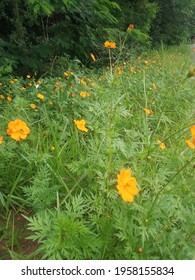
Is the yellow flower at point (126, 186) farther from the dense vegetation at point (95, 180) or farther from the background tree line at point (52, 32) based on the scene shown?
the background tree line at point (52, 32)

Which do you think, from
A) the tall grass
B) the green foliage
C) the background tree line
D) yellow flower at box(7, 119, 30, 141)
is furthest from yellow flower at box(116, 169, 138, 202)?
the green foliage

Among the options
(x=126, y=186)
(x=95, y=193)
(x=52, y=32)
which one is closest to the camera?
(x=126, y=186)

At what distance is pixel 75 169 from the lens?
1.43m

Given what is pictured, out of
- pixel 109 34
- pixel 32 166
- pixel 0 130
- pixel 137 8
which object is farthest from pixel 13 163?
pixel 137 8

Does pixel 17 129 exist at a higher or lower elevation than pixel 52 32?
higher

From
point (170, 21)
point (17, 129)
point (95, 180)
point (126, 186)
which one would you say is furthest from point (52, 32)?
point (170, 21)

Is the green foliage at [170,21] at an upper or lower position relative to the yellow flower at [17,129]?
lower

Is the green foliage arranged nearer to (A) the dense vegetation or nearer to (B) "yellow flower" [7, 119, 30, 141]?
(A) the dense vegetation

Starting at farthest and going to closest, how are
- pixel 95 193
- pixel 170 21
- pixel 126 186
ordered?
1. pixel 170 21
2. pixel 95 193
3. pixel 126 186

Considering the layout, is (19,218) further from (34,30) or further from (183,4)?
(183,4)

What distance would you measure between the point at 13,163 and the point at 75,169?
43 cm

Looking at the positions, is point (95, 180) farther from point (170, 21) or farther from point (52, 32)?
point (170, 21)

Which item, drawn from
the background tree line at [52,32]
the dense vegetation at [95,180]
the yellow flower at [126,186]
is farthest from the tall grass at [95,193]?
Answer: the background tree line at [52,32]

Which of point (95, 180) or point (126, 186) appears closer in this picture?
point (126, 186)
